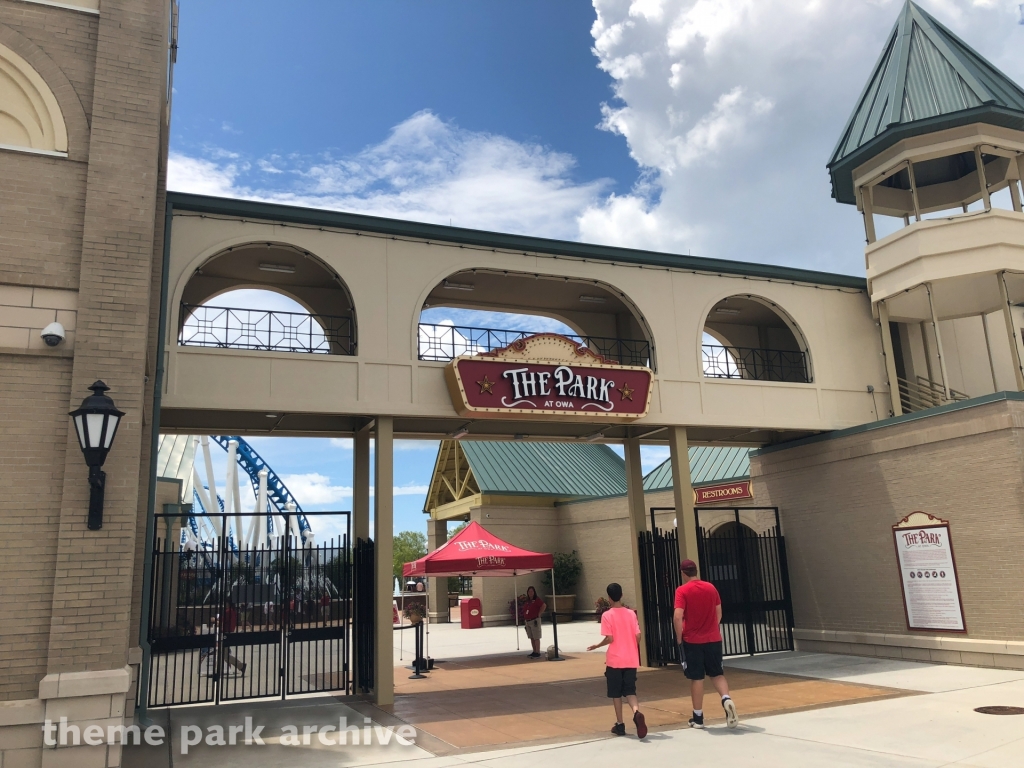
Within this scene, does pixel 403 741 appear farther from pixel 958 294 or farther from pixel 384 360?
pixel 958 294

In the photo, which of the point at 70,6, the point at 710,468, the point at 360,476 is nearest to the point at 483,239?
the point at 360,476

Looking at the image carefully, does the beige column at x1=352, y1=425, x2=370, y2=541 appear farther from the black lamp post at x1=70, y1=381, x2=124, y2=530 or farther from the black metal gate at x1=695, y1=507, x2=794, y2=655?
the black lamp post at x1=70, y1=381, x2=124, y2=530

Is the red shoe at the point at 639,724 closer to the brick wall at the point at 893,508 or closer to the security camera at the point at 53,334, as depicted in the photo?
the security camera at the point at 53,334

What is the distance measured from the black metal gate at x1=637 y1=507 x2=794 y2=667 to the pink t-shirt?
668cm

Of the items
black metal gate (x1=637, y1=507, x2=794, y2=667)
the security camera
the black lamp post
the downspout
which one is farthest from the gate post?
the security camera

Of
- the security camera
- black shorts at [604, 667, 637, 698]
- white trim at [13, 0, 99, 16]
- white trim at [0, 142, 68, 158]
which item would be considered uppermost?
white trim at [13, 0, 99, 16]

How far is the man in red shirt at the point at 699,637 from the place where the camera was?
947cm

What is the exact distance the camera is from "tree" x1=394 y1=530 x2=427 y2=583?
314ft

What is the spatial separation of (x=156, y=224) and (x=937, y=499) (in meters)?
14.3

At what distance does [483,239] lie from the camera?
14.7 metres

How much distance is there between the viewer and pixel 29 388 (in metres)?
8.50

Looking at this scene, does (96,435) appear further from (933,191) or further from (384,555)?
(933,191)

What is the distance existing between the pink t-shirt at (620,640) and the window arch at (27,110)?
27.5 feet

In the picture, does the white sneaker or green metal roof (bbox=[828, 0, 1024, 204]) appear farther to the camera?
green metal roof (bbox=[828, 0, 1024, 204])
